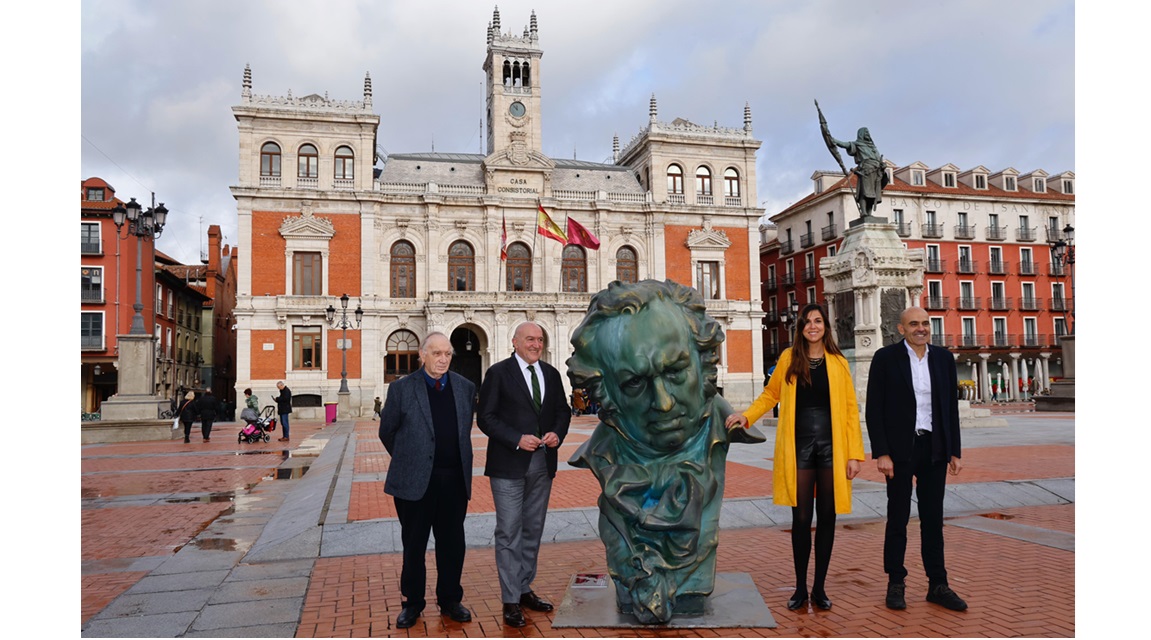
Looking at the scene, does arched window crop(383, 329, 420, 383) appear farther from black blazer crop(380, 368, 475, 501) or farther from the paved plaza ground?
black blazer crop(380, 368, 475, 501)

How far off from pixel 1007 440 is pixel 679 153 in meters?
30.7

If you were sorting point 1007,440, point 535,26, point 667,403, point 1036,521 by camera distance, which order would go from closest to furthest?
point 667,403, point 1036,521, point 1007,440, point 535,26

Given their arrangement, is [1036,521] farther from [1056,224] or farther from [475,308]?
[1056,224]

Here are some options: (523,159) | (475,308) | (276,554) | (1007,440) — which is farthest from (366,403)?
(276,554)

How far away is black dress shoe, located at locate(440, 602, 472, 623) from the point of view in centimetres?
447

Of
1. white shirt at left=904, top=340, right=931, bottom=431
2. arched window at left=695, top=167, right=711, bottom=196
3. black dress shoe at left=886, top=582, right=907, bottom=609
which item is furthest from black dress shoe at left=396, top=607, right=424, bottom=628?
arched window at left=695, top=167, right=711, bottom=196

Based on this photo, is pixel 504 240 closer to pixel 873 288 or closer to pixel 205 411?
pixel 205 411

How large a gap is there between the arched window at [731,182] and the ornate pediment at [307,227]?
820 inches

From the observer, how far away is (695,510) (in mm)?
4156

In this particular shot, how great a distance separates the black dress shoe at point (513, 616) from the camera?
172 inches

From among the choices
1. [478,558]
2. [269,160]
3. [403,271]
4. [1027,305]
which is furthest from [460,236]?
[478,558]

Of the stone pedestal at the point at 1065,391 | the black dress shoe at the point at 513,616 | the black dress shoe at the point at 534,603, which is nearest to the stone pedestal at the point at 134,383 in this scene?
the black dress shoe at the point at 534,603

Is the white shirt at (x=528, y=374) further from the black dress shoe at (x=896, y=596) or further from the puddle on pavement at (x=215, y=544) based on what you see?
the puddle on pavement at (x=215, y=544)

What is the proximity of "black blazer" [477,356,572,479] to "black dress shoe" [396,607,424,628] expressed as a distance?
0.87m
